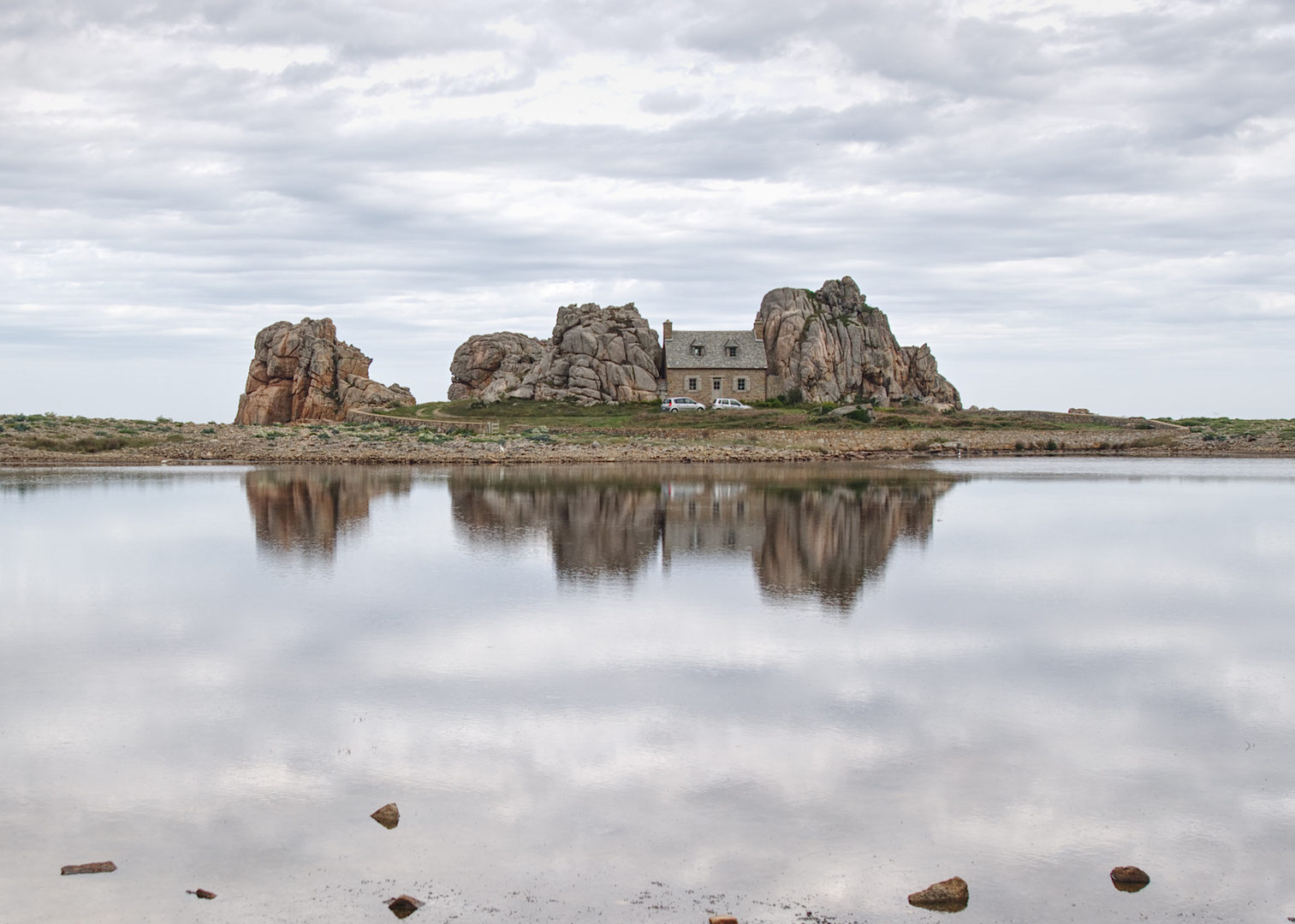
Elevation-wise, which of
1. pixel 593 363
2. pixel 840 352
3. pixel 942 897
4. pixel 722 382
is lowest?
pixel 942 897

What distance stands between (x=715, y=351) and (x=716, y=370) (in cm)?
162

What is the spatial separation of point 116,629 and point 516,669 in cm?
537

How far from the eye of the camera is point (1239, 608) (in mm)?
14953

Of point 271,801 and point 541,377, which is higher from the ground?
point 541,377

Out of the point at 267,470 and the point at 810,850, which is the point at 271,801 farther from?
the point at 267,470

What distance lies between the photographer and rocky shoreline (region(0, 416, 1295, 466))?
157 ft

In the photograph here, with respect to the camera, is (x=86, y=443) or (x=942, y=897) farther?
(x=86, y=443)

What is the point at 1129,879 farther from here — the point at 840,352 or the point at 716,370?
the point at 840,352

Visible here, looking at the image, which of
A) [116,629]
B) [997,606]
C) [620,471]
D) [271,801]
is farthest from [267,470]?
[271,801]

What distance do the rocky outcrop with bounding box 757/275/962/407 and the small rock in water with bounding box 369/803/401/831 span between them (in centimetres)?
6620

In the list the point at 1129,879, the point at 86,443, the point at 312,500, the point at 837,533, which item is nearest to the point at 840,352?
the point at 86,443

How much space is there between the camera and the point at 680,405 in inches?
2643

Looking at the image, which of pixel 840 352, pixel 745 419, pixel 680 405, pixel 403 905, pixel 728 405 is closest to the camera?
pixel 403 905

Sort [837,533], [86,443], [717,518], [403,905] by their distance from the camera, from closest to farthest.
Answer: [403,905] < [837,533] < [717,518] < [86,443]
